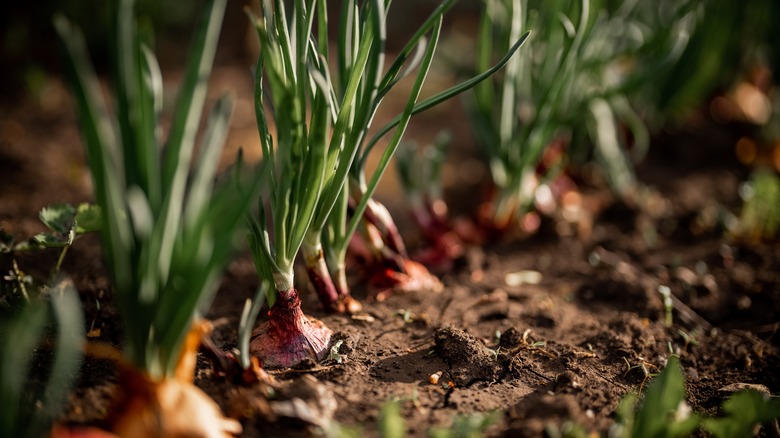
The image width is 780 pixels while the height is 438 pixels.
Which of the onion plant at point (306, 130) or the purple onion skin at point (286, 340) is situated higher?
the onion plant at point (306, 130)

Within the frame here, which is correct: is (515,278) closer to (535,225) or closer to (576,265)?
(576,265)

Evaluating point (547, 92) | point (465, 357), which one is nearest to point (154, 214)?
point (465, 357)

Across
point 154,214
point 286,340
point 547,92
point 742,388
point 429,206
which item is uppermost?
point 547,92

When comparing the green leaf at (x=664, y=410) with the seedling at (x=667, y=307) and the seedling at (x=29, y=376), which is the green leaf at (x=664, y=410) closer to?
the seedling at (x=667, y=307)

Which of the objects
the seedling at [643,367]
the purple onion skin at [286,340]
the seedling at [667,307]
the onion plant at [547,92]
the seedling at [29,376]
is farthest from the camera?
the onion plant at [547,92]

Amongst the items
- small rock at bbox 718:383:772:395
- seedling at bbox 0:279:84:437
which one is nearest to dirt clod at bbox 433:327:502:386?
small rock at bbox 718:383:772:395

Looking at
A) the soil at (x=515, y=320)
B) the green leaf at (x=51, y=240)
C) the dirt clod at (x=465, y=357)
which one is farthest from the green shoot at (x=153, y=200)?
the dirt clod at (x=465, y=357)

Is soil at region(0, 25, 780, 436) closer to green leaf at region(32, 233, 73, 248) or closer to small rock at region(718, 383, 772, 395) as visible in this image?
small rock at region(718, 383, 772, 395)

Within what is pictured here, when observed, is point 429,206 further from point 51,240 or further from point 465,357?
point 51,240

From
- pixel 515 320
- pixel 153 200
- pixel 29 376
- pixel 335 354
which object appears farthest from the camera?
pixel 515 320
